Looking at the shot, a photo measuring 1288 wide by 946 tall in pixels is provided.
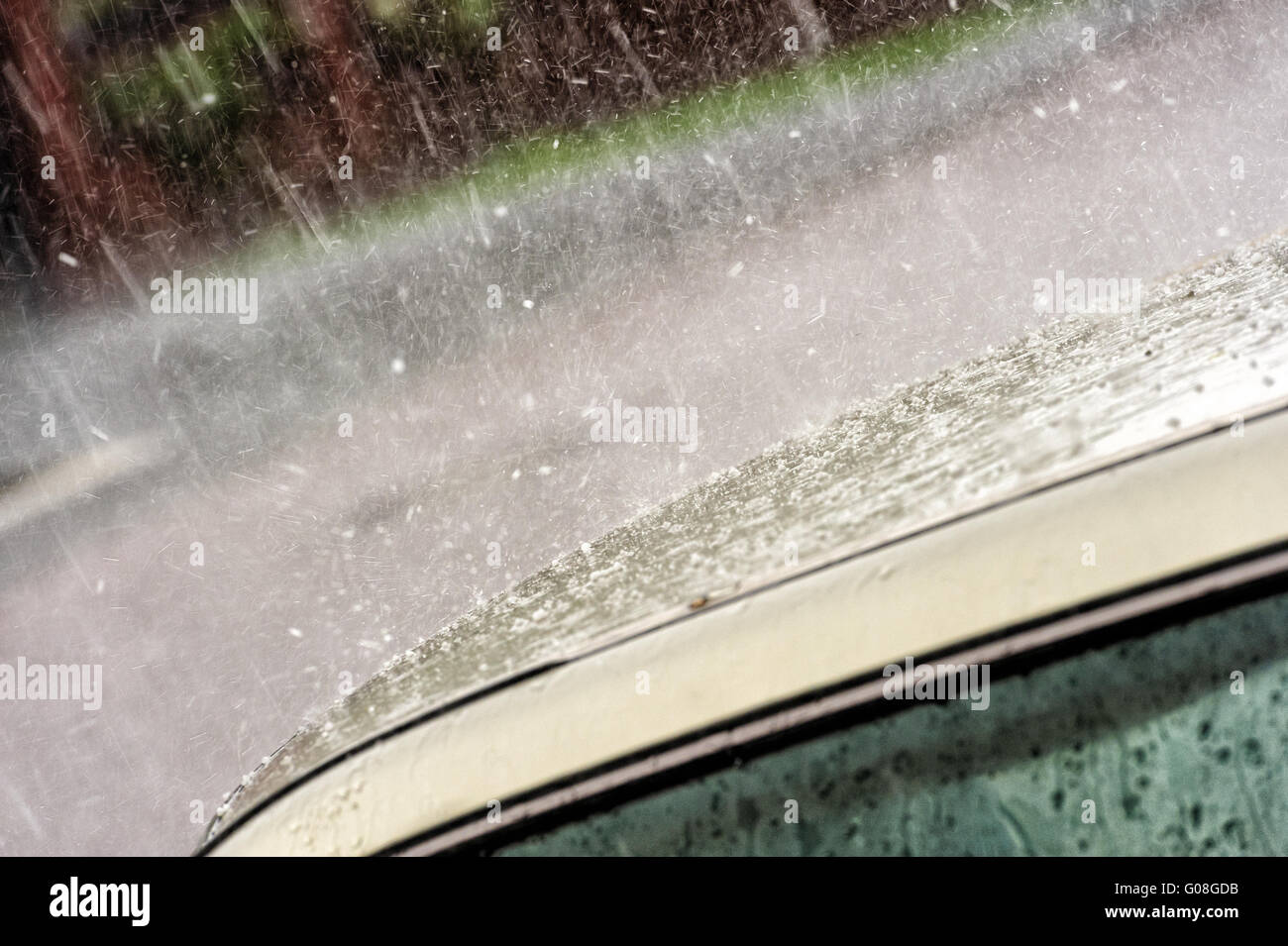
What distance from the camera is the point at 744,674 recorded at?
889 mm

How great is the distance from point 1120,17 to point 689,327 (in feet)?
9.37

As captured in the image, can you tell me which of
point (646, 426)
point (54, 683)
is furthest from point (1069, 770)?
point (54, 683)

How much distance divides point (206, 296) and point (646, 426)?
2.55 meters

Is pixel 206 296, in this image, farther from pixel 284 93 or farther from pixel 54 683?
pixel 54 683

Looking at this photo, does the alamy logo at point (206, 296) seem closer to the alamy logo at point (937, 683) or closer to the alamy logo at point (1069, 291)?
the alamy logo at point (1069, 291)

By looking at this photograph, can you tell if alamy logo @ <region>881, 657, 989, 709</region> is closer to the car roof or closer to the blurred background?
the car roof

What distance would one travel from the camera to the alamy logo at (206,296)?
205 inches

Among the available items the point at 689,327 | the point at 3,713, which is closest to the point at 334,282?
the point at 689,327

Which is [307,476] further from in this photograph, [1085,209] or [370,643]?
[1085,209]
